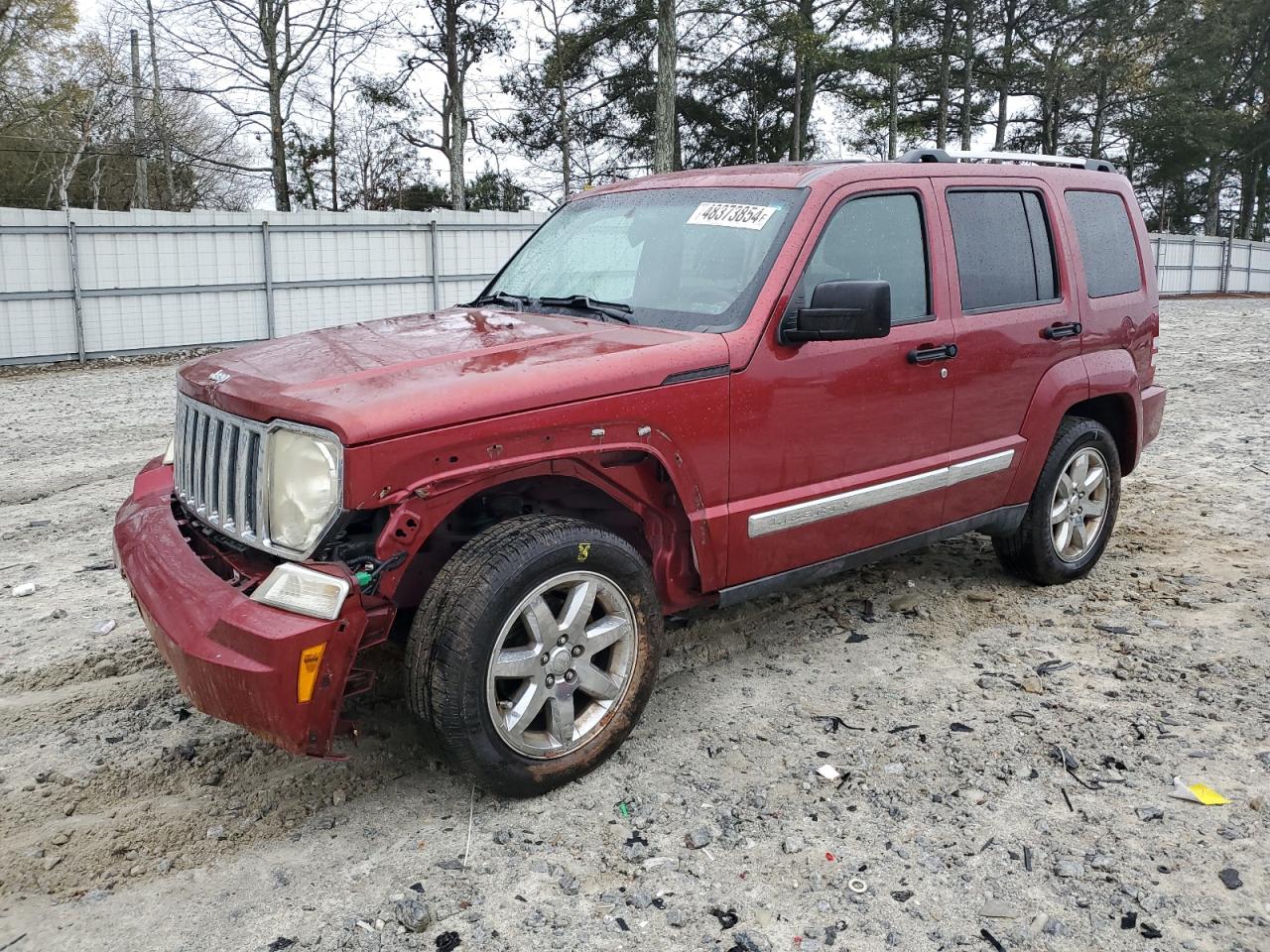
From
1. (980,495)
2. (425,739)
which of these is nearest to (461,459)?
(425,739)

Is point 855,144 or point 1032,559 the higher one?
point 855,144

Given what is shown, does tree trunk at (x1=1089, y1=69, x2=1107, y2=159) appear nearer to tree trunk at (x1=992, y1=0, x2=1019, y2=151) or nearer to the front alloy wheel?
tree trunk at (x1=992, y1=0, x2=1019, y2=151)

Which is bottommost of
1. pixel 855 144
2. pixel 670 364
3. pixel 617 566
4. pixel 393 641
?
pixel 393 641

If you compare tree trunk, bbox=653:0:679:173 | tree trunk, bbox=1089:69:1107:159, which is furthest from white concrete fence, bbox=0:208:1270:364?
tree trunk, bbox=1089:69:1107:159

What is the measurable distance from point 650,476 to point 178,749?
6.28 feet

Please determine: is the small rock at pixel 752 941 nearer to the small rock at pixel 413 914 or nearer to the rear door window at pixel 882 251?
the small rock at pixel 413 914

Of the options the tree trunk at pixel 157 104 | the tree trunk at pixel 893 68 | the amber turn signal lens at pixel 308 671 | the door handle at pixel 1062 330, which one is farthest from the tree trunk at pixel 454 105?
the amber turn signal lens at pixel 308 671

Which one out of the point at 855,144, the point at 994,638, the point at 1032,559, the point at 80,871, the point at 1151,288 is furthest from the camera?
the point at 855,144

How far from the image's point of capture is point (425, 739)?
3186 mm

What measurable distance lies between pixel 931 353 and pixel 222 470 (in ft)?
8.87

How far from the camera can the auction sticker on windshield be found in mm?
3965

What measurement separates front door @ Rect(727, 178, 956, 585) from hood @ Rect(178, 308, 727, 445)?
349 millimetres

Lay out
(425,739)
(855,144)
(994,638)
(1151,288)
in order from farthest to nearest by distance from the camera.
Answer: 1. (855,144)
2. (1151,288)
3. (994,638)
4. (425,739)

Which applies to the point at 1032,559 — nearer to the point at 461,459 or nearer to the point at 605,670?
the point at 605,670
